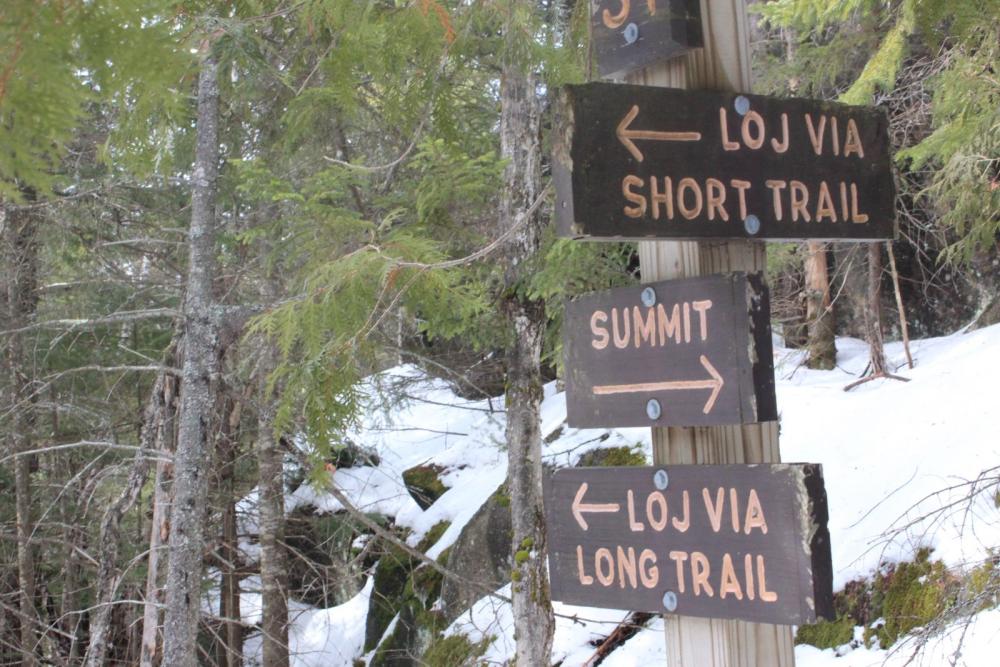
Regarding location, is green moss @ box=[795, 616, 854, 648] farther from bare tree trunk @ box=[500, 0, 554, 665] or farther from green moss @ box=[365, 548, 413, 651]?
green moss @ box=[365, 548, 413, 651]

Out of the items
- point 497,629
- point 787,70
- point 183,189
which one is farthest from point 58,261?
point 787,70

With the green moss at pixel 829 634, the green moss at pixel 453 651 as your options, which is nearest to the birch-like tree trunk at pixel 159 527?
the green moss at pixel 453 651

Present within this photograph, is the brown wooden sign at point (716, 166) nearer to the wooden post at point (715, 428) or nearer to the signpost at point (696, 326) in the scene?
the signpost at point (696, 326)

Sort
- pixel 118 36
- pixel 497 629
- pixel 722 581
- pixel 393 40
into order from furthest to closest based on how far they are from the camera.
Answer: pixel 497 629 < pixel 393 40 < pixel 722 581 < pixel 118 36

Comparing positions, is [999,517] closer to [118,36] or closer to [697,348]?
[697,348]

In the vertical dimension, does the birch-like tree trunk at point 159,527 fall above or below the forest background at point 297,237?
below

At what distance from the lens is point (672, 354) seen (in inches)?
81.7

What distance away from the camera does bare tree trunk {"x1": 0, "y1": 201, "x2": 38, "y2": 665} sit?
8789 millimetres

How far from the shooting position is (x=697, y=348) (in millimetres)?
2035

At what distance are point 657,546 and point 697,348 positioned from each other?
0.45 m

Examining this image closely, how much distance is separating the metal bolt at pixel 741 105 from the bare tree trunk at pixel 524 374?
3719 millimetres

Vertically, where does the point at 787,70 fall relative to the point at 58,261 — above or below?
above

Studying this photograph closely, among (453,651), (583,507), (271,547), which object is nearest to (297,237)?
(271,547)

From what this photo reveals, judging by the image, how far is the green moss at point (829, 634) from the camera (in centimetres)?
573
